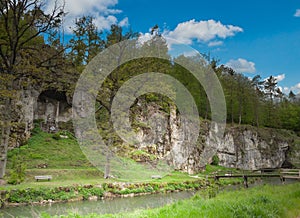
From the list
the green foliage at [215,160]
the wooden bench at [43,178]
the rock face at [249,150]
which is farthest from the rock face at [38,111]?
the rock face at [249,150]

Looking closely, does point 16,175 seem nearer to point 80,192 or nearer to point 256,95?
point 80,192

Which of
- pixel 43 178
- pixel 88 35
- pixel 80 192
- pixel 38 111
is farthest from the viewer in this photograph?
pixel 38 111

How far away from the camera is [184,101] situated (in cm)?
4147

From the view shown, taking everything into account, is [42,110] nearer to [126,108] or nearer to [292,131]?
[126,108]

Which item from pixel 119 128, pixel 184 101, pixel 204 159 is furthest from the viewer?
pixel 184 101

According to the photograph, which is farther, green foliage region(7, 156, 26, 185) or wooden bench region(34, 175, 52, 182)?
wooden bench region(34, 175, 52, 182)

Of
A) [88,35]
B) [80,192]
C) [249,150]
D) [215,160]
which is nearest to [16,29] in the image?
[88,35]

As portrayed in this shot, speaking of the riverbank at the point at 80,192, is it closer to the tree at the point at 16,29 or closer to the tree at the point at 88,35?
the tree at the point at 16,29

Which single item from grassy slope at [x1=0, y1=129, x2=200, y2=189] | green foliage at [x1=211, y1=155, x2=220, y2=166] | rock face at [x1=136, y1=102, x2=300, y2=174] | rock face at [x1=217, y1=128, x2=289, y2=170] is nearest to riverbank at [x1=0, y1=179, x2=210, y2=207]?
grassy slope at [x1=0, y1=129, x2=200, y2=189]

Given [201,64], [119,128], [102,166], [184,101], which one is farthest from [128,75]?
[201,64]

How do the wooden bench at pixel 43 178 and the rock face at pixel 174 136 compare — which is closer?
the wooden bench at pixel 43 178

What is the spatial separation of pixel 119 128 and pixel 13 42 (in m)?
10.6

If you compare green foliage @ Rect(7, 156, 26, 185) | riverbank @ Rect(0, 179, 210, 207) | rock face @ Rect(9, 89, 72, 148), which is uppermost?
rock face @ Rect(9, 89, 72, 148)

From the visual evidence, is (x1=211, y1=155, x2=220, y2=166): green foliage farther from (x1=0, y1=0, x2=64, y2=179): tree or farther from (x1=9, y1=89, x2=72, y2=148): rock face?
(x1=0, y1=0, x2=64, y2=179): tree
